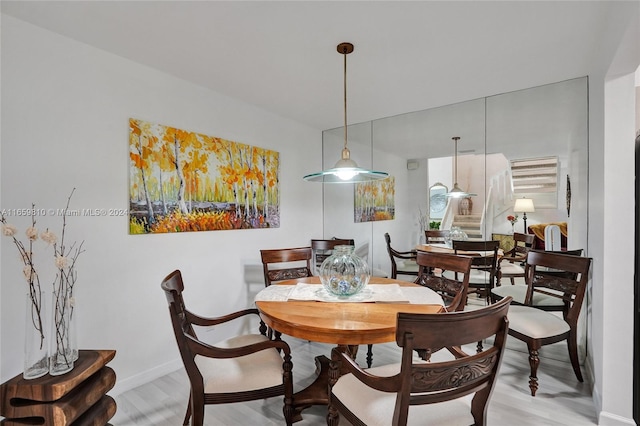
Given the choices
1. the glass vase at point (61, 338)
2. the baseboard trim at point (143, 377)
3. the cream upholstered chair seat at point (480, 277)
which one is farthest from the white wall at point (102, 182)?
the cream upholstered chair seat at point (480, 277)

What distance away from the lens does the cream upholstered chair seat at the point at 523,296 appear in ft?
8.63

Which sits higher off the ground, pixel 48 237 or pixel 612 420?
pixel 48 237

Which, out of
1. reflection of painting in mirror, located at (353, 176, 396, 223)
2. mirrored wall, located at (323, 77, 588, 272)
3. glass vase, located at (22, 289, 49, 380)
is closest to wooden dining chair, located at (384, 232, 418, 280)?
mirrored wall, located at (323, 77, 588, 272)

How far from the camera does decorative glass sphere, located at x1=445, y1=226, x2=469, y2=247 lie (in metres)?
3.28

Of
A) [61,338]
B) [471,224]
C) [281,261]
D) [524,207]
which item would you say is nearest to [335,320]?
[281,261]

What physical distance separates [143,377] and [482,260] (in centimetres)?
312

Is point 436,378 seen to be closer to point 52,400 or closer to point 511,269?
point 52,400

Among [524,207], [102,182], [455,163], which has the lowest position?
[524,207]

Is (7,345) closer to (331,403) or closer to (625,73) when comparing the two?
(331,403)

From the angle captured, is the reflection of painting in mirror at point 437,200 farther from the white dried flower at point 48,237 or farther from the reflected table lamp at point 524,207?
the white dried flower at point 48,237

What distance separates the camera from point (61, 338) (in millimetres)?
1645

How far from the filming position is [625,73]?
1854 millimetres

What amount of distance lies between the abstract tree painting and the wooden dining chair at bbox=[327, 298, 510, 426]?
193 centimetres

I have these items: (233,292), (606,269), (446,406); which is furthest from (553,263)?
(233,292)
